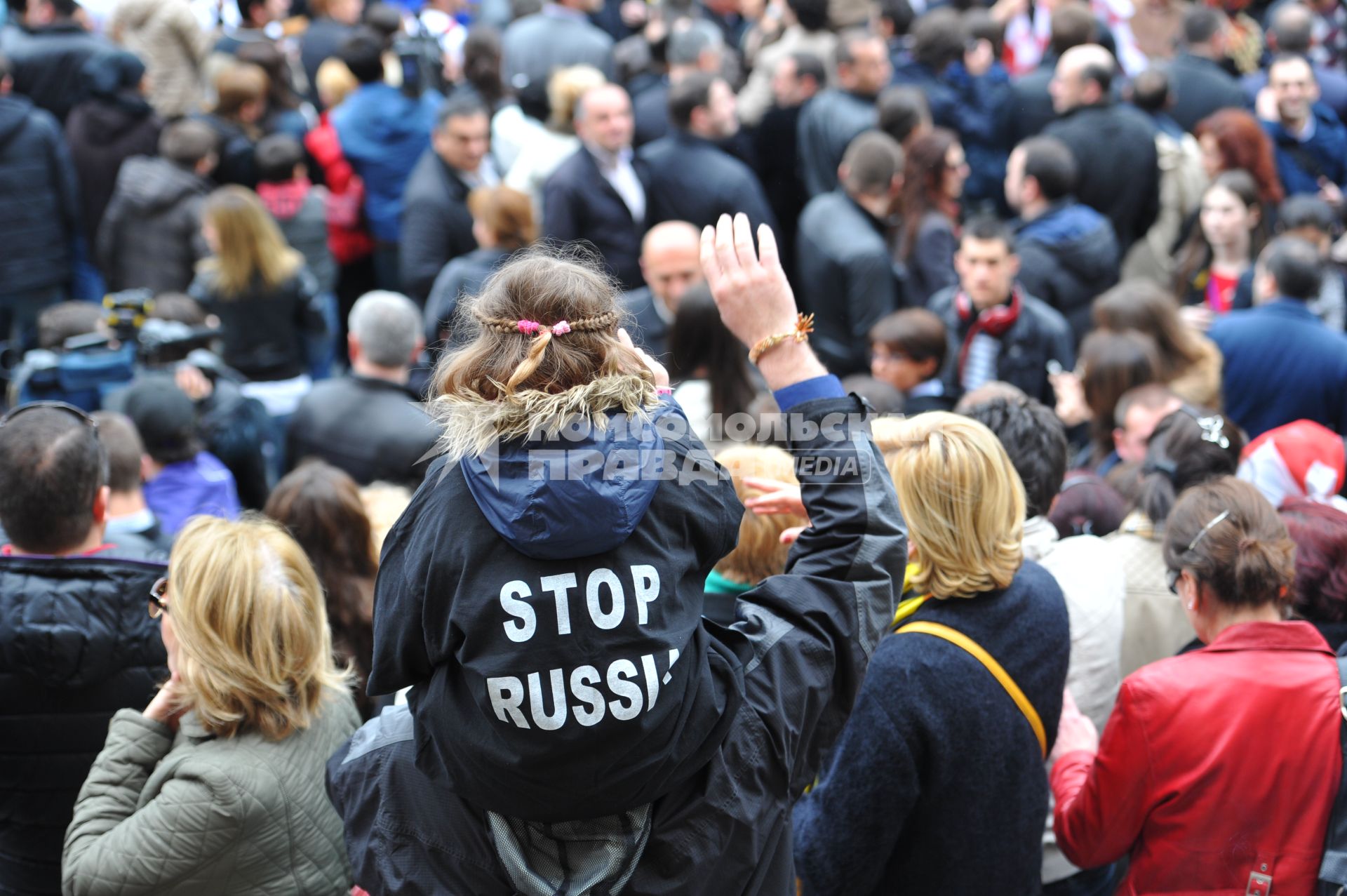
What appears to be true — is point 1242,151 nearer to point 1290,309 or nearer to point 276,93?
point 1290,309

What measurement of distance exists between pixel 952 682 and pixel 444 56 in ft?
24.7

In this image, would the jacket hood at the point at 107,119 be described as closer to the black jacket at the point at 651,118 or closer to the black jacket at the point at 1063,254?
the black jacket at the point at 651,118

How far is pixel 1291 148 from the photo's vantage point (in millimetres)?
7457

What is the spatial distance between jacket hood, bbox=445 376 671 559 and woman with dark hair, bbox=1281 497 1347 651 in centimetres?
179

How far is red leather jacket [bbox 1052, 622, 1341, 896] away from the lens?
93.0 inches

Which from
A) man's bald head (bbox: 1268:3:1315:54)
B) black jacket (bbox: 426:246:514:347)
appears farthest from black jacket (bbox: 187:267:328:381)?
man's bald head (bbox: 1268:3:1315:54)

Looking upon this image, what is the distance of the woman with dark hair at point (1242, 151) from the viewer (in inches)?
262

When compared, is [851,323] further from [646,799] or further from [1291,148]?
[646,799]

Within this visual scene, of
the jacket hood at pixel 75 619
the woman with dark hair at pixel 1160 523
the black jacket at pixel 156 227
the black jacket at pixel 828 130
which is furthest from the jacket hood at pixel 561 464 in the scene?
the black jacket at pixel 828 130

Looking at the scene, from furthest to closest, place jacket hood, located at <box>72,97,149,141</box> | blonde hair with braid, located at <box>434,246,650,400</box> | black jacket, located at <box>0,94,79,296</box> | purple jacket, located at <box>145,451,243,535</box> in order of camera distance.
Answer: jacket hood, located at <box>72,97,149,141</box>, black jacket, located at <box>0,94,79,296</box>, purple jacket, located at <box>145,451,243,535</box>, blonde hair with braid, located at <box>434,246,650,400</box>

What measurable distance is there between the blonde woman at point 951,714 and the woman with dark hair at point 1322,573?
0.67 m

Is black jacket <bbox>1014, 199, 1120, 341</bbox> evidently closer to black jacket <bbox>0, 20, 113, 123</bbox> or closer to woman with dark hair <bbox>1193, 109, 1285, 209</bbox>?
woman with dark hair <bbox>1193, 109, 1285, 209</bbox>

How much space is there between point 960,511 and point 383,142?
559 cm

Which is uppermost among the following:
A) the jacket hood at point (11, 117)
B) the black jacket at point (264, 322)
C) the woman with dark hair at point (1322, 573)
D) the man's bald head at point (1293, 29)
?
the man's bald head at point (1293, 29)
